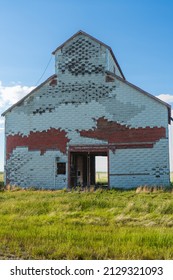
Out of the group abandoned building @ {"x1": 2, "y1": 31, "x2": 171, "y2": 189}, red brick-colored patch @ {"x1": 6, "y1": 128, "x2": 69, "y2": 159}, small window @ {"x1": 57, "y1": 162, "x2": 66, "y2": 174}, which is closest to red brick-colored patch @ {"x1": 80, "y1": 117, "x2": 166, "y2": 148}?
abandoned building @ {"x1": 2, "y1": 31, "x2": 171, "y2": 189}

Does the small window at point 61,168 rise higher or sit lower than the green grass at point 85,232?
higher

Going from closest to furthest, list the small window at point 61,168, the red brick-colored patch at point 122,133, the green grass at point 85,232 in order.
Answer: the green grass at point 85,232
the red brick-colored patch at point 122,133
the small window at point 61,168

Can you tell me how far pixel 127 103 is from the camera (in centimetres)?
2286

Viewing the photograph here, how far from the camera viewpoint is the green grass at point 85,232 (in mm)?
7207

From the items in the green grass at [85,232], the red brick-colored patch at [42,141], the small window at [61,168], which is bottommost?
the green grass at [85,232]

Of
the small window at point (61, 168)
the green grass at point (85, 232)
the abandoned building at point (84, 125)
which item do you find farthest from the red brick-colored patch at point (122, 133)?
the green grass at point (85, 232)

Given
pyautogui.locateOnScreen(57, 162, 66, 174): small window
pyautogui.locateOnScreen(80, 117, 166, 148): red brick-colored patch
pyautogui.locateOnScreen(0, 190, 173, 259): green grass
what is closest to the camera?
pyautogui.locateOnScreen(0, 190, 173, 259): green grass

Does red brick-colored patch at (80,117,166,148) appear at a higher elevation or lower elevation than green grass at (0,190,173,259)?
higher

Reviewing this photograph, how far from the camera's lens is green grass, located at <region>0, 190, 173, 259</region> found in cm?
721

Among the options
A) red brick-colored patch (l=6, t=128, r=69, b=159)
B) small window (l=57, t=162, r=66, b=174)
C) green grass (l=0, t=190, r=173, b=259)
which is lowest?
green grass (l=0, t=190, r=173, b=259)

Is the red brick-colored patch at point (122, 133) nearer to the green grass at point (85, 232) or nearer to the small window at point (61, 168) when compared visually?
the small window at point (61, 168)

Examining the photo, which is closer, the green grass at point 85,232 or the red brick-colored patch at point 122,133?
the green grass at point 85,232

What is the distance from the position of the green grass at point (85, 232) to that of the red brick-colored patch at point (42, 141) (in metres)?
9.41

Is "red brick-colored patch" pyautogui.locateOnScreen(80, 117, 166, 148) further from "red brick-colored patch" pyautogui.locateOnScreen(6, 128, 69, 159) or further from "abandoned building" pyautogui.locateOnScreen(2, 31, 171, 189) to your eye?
"red brick-colored patch" pyautogui.locateOnScreen(6, 128, 69, 159)
